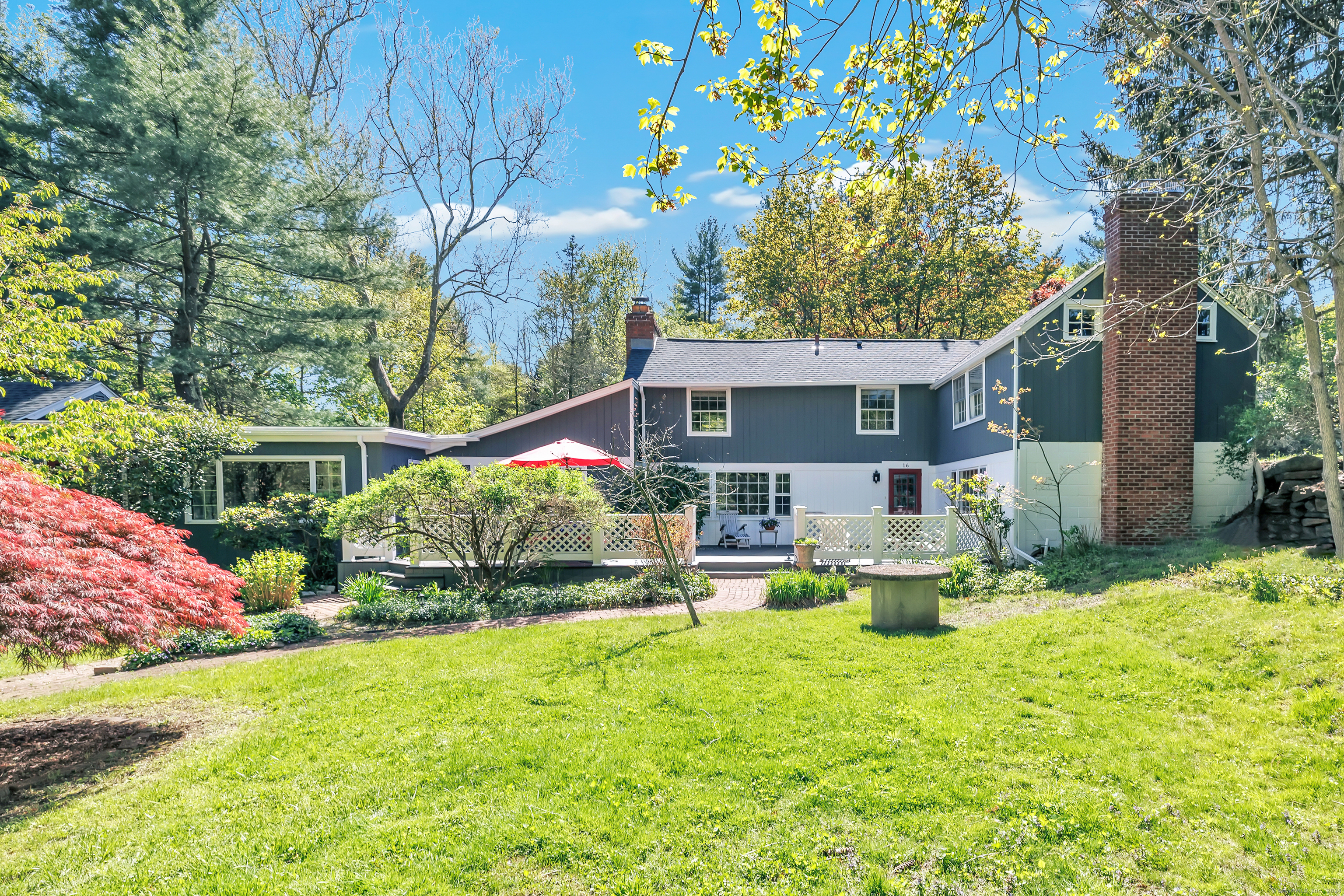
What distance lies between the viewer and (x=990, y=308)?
27188mm

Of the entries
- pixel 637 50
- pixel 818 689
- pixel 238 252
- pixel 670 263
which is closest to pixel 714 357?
Result: pixel 238 252

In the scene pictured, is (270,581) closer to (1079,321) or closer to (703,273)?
(1079,321)

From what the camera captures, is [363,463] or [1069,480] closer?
[1069,480]

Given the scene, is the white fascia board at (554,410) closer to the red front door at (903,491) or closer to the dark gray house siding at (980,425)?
the red front door at (903,491)

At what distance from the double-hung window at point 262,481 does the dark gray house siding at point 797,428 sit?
760cm

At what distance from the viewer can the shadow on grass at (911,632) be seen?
7523mm

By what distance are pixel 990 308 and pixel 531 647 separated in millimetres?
25374

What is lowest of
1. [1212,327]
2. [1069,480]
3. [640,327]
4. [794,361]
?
[1069,480]

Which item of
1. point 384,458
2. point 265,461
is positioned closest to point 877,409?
point 384,458

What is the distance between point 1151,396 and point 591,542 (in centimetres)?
979

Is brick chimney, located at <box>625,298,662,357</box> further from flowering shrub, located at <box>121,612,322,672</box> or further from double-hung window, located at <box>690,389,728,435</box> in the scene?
flowering shrub, located at <box>121,612,322,672</box>

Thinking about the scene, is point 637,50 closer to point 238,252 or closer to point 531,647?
point 531,647

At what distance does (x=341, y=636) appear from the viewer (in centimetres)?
910

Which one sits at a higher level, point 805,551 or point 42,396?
point 42,396
